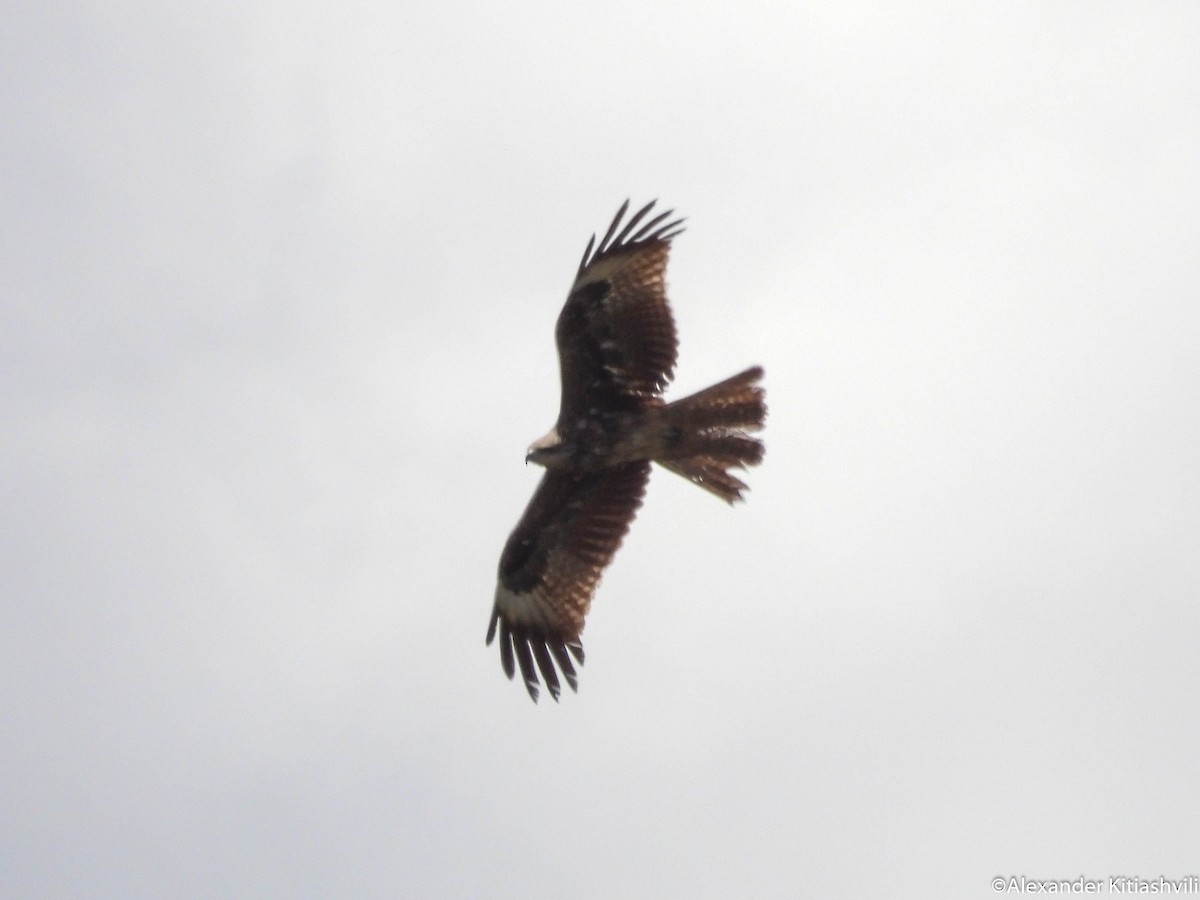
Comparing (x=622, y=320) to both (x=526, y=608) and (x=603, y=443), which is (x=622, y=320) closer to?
(x=603, y=443)

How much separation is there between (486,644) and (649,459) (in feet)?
6.02

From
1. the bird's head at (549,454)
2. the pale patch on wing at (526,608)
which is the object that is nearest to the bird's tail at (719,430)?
the bird's head at (549,454)

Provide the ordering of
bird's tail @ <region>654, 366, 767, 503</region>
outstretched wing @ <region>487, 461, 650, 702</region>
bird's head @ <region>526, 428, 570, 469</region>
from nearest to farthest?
bird's tail @ <region>654, 366, 767, 503</region>, bird's head @ <region>526, 428, 570, 469</region>, outstretched wing @ <region>487, 461, 650, 702</region>

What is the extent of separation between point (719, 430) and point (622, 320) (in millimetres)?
1067

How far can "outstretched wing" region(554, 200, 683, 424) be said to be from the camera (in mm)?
9445

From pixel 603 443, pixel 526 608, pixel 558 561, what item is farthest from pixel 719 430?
pixel 526 608

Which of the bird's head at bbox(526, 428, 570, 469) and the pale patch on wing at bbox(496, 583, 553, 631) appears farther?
the pale patch on wing at bbox(496, 583, 553, 631)

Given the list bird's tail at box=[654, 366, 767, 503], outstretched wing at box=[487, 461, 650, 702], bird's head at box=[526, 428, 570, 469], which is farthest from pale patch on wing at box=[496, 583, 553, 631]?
bird's tail at box=[654, 366, 767, 503]

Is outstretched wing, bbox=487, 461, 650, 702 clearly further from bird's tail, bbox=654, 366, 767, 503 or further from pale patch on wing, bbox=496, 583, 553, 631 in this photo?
bird's tail, bbox=654, 366, 767, 503

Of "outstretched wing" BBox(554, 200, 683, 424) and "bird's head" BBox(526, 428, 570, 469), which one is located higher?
"outstretched wing" BBox(554, 200, 683, 424)

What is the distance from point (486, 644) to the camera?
32.5 ft

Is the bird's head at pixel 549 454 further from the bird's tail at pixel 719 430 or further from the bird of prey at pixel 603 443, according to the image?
the bird's tail at pixel 719 430

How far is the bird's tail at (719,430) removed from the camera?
29.6ft

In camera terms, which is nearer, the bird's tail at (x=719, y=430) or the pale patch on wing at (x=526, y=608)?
the bird's tail at (x=719, y=430)
